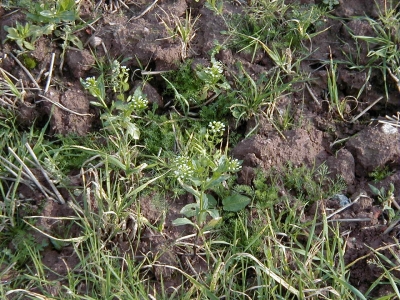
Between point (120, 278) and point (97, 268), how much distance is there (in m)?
0.11

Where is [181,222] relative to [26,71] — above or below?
below

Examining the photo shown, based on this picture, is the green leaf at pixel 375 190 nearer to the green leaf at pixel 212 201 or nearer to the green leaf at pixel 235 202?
the green leaf at pixel 235 202

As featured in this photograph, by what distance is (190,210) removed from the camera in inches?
93.8

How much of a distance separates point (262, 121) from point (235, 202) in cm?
48

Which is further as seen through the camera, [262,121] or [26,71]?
[26,71]

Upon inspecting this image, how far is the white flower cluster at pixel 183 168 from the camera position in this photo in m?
2.35

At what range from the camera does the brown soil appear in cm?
239

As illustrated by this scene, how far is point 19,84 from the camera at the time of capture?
284 centimetres

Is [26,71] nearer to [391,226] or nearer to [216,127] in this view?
[216,127]

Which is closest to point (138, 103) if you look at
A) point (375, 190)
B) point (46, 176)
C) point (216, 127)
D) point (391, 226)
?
point (216, 127)

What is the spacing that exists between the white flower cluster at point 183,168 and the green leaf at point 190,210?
119mm

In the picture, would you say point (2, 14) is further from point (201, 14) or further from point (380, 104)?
point (380, 104)

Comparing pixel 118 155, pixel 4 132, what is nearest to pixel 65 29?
pixel 4 132

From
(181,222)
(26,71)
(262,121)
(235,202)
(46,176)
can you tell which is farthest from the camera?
(26,71)
